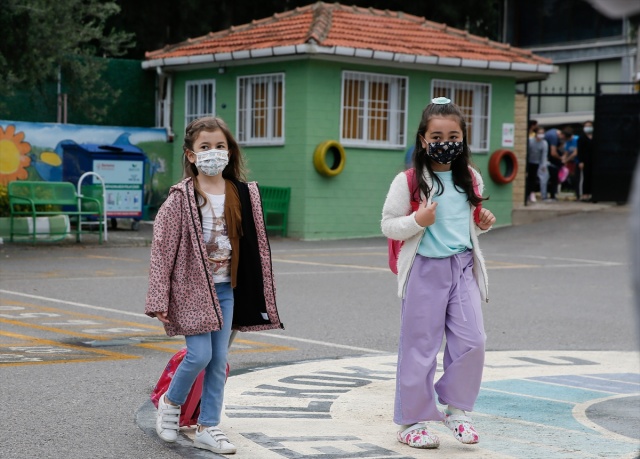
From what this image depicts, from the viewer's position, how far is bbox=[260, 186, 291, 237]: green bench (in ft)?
78.4

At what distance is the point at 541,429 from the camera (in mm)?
6277

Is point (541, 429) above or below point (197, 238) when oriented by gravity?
below

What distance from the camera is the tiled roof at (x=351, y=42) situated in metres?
23.8

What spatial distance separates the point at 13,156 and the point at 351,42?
22.9 feet

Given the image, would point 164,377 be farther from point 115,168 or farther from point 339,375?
point 115,168

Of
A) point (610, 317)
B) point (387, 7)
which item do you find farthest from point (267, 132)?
point (610, 317)

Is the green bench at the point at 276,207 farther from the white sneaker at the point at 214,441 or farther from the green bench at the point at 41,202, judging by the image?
the white sneaker at the point at 214,441

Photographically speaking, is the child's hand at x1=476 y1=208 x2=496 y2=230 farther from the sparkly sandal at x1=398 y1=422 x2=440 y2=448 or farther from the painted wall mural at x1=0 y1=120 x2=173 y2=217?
the painted wall mural at x1=0 y1=120 x2=173 y2=217

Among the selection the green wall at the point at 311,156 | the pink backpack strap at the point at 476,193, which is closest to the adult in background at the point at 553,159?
the green wall at the point at 311,156

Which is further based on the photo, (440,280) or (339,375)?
(339,375)

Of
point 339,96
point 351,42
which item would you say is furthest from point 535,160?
point 351,42

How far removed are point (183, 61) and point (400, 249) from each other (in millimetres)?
20557

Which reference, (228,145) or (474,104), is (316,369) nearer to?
(228,145)

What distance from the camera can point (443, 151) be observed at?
5.93 metres
